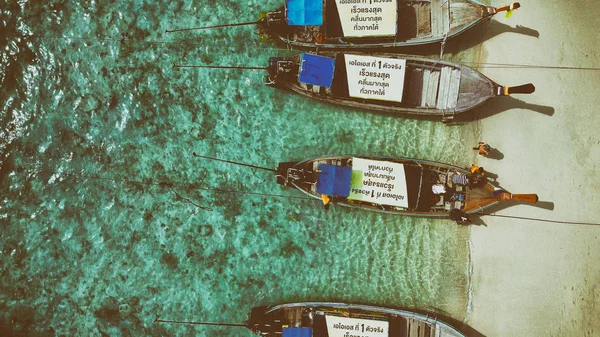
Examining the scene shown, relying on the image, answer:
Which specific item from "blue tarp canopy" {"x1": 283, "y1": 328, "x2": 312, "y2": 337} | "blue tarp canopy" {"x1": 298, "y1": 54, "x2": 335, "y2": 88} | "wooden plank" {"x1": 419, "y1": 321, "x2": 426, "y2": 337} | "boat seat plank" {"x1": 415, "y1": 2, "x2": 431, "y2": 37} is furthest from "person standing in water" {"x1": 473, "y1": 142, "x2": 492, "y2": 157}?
"blue tarp canopy" {"x1": 283, "y1": 328, "x2": 312, "y2": 337}

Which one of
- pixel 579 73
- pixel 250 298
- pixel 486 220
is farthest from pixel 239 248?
pixel 579 73

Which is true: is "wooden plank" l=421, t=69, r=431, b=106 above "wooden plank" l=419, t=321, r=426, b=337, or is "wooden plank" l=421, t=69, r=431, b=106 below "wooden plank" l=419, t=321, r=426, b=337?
above

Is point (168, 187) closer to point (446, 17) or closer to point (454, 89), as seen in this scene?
point (454, 89)

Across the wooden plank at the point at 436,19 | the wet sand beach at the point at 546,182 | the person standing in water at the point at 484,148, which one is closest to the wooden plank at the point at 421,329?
the wet sand beach at the point at 546,182

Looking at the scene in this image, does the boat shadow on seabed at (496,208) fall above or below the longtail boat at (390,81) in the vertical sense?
below

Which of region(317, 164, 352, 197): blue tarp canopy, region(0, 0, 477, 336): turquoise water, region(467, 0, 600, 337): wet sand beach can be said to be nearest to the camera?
region(317, 164, 352, 197): blue tarp canopy

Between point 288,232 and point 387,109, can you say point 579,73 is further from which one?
point 288,232

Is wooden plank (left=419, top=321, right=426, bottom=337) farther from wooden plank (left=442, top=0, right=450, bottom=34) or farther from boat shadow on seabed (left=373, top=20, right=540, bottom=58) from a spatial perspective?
wooden plank (left=442, top=0, right=450, bottom=34)

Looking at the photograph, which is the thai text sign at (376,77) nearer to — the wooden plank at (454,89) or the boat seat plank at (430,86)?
the boat seat plank at (430,86)
